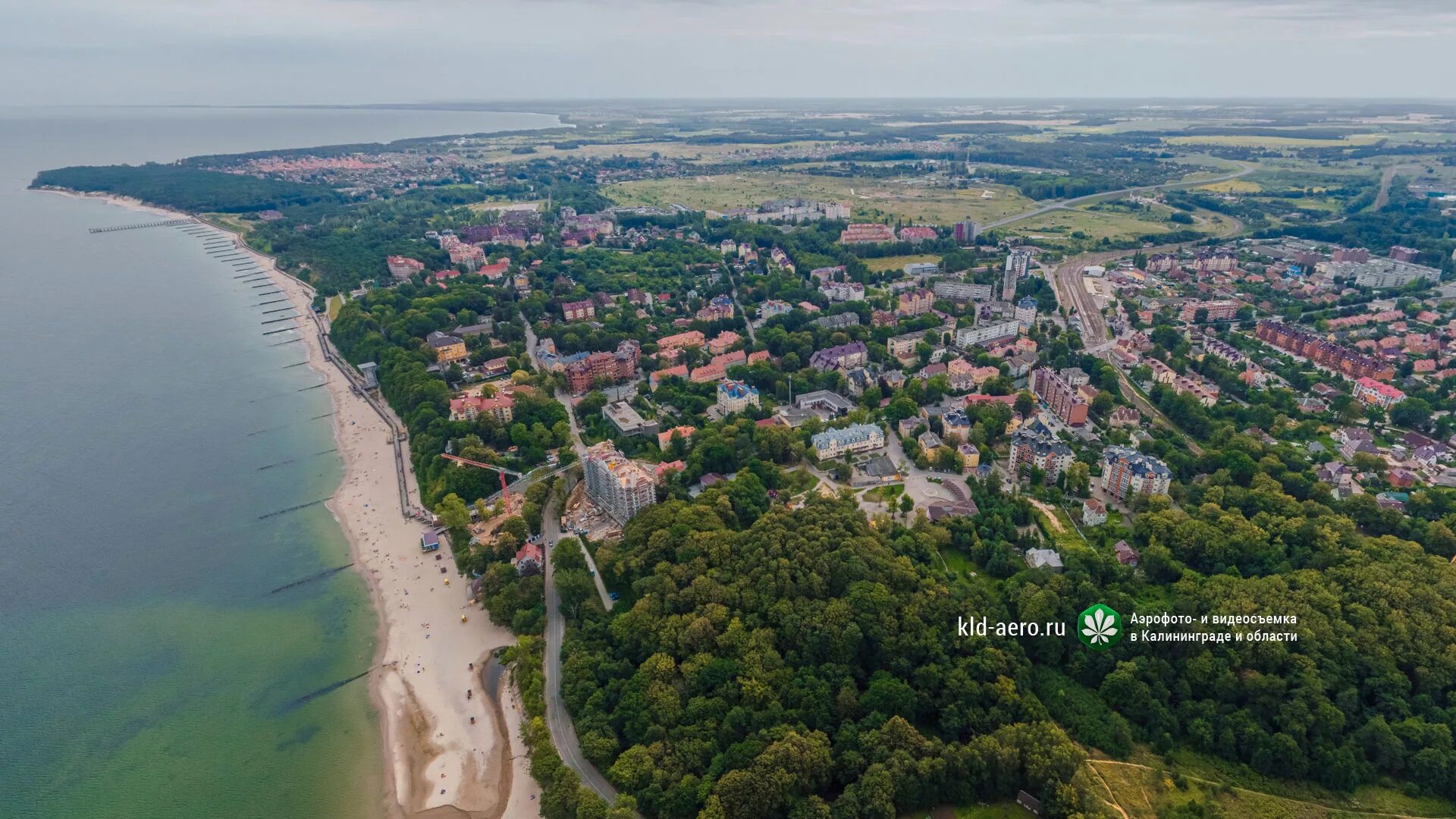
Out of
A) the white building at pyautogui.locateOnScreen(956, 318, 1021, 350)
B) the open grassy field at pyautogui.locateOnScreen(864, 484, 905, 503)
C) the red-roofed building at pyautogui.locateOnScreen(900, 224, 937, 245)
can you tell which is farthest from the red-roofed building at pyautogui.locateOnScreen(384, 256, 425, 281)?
the open grassy field at pyautogui.locateOnScreen(864, 484, 905, 503)

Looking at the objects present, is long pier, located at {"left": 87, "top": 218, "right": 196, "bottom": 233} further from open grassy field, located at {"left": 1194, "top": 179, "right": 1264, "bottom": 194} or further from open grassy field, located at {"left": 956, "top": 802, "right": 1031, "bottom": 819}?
open grassy field, located at {"left": 1194, "top": 179, "right": 1264, "bottom": 194}

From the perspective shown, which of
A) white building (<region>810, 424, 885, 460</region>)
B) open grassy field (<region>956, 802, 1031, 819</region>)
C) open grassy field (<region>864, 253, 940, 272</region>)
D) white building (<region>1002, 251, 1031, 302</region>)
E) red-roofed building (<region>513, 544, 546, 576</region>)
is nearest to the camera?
open grassy field (<region>956, 802, 1031, 819</region>)

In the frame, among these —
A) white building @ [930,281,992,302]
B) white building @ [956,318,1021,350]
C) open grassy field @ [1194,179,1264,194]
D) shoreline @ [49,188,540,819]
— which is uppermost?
open grassy field @ [1194,179,1264,194]

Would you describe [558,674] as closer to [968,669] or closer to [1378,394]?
[968,669]

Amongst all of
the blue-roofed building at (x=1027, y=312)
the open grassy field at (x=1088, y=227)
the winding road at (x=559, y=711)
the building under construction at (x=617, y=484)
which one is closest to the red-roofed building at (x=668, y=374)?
the building under construction at (x=617, y=484)

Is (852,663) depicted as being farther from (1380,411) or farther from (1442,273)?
(1442,273)

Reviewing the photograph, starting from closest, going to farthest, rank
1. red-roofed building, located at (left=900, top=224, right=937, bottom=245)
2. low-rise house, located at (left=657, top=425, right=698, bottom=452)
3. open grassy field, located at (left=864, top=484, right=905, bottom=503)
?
1. open grassy field, located at (left=864, top=484, right=905, bottom=503)
2. low-rise house, located at (left=657, top=425, right=698, bottom=452)
3. red-roofed building, located at (left=900, top=224, right=937, bottom=245)

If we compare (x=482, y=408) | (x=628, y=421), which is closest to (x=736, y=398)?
(x=628, y=421)
